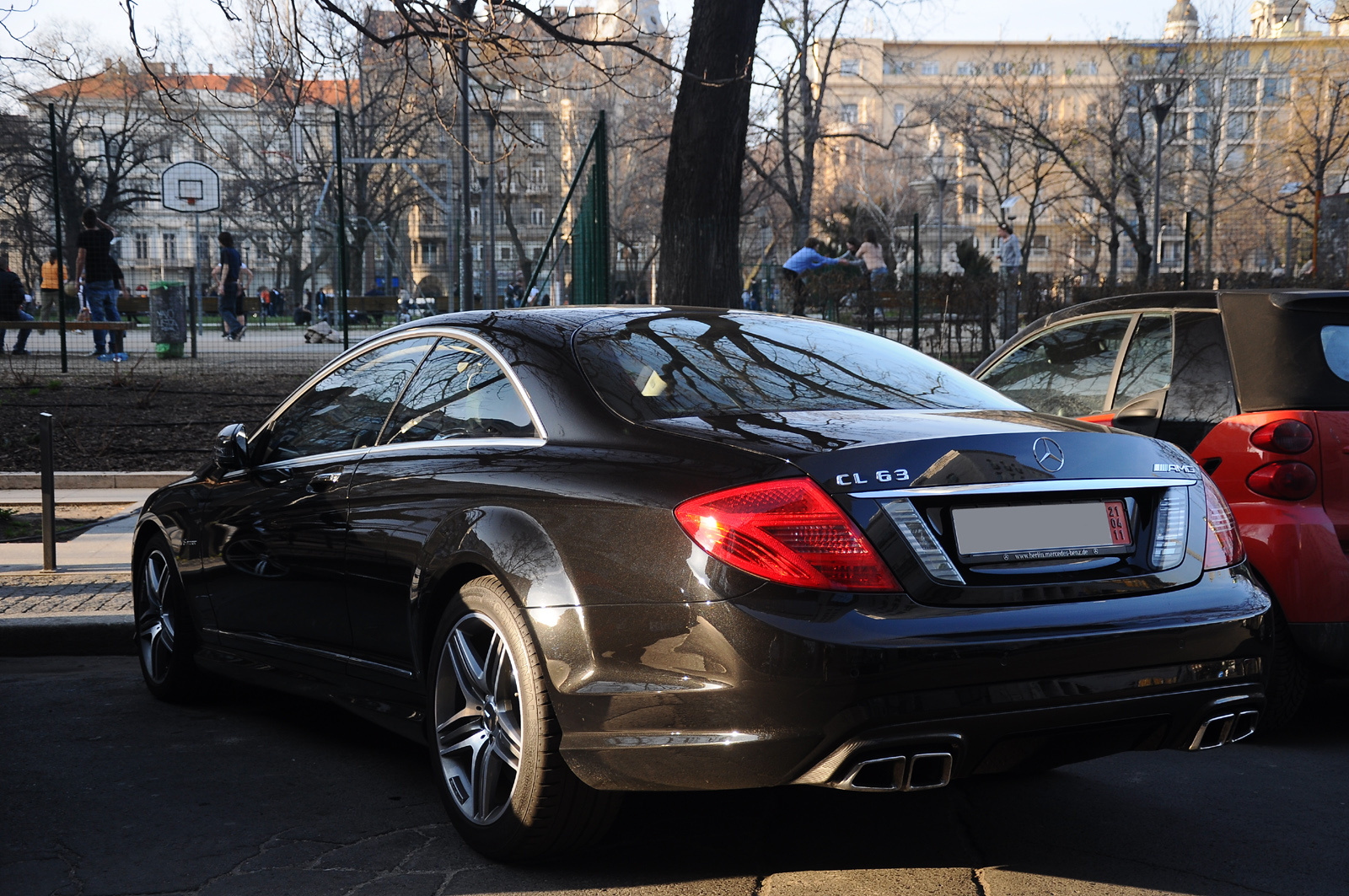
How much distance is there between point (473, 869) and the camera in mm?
3627

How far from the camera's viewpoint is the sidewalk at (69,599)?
257 inches

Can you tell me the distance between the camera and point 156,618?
5.70 metres

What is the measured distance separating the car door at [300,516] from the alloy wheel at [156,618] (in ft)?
1.60

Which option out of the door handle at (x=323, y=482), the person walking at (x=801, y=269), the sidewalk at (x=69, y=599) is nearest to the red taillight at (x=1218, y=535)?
the door handle at (x=323, y=482)

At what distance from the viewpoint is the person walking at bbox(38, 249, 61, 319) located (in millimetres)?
18938

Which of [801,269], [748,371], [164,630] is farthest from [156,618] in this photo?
[801,269]

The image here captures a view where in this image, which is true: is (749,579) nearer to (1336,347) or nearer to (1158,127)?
(1336,347)

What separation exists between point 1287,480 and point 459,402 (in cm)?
281

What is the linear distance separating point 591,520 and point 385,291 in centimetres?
1621

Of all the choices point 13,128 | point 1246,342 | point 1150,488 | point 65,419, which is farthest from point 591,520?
point 13,128

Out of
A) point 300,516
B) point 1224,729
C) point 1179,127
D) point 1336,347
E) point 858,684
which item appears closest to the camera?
point 858,684

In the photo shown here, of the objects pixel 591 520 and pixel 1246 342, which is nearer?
pixel 591 520

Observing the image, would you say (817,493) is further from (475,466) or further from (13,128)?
(13,128)

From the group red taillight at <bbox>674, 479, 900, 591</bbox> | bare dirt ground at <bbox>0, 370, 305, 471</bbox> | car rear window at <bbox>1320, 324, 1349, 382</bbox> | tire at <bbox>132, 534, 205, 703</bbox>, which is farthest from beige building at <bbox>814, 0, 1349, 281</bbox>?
red taillight at <bbox>674, 479, 900, 591</bbox>
